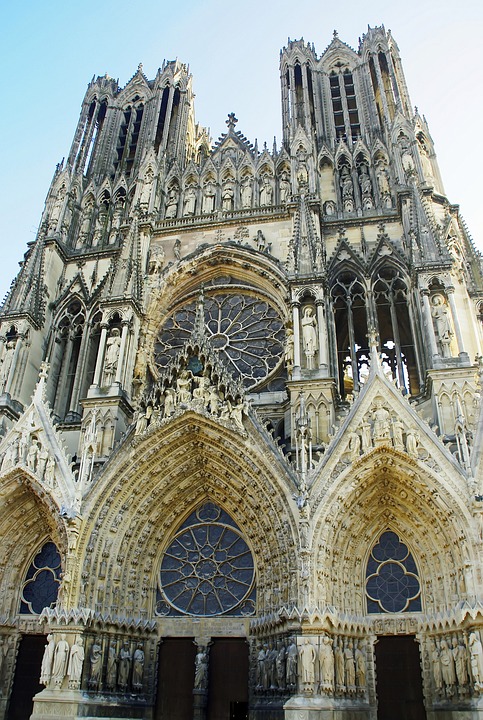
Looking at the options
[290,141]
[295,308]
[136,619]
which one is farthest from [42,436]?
[290,141]

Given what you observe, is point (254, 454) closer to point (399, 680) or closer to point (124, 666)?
point (124, 666)

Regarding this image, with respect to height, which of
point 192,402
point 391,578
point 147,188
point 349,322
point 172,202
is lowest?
point 391,578

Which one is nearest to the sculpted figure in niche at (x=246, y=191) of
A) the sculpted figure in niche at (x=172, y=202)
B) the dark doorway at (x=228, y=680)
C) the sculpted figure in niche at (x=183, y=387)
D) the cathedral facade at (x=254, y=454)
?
the cathedral facade at (x=254, y=454)

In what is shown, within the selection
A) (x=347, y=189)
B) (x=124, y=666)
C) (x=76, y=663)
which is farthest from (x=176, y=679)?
(x=347, y=189)

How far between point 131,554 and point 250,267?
8.56 meters

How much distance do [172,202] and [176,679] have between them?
14056 mm

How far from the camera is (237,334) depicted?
17.5 m

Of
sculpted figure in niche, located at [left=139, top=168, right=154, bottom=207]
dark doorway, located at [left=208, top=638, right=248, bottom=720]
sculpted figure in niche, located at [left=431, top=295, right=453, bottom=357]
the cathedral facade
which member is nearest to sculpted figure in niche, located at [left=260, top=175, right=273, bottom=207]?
the cathedral facade

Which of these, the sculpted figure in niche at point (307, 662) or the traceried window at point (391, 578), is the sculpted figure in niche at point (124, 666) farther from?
the traceried window at point (391, 578)

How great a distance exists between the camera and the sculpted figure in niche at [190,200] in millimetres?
20172

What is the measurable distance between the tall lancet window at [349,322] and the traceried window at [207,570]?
473 centimetres

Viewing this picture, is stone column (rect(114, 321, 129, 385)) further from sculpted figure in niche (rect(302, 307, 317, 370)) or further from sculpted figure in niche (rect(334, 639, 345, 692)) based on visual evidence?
sculpted figure in niche (rect(334, 639, 345, 692))

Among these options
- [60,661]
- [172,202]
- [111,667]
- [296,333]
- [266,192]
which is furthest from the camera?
[172,202]

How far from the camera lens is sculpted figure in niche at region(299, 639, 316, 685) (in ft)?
36.1
